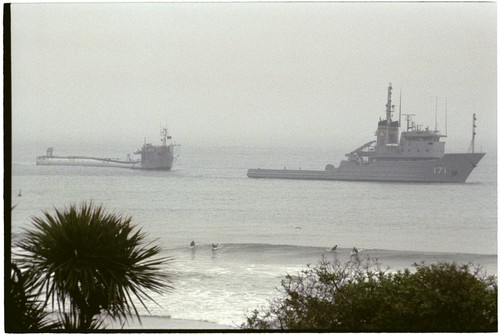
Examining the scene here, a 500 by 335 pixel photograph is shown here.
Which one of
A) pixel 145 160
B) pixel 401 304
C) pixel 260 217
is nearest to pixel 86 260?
pixel 145 160

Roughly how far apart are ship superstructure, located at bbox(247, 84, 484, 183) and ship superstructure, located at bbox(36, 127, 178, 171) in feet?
2.25

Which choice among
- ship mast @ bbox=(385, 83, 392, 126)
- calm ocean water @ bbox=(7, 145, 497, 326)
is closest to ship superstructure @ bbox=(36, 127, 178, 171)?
calm ocean water @ bbox=(7, 145, 497, 326)

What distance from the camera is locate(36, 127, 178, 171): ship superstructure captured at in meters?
7.14

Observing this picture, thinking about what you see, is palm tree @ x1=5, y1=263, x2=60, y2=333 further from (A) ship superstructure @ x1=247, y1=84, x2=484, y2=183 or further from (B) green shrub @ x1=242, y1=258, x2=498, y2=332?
(A) ship superstructure @ x1=247, y1=84, x2=484, y2=183

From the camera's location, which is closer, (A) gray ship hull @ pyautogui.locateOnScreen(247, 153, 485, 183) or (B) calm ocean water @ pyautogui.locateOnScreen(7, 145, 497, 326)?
(B) calm ocean water @ pyautogui.locateOnScreen(7, 145, 497, 326)

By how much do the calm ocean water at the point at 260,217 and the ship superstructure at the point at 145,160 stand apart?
52mm

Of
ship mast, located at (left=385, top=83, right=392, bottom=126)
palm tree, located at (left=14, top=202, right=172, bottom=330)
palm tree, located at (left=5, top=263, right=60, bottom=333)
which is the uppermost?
ship mast, located at (left=385, top=83, right=392, bottom=126)

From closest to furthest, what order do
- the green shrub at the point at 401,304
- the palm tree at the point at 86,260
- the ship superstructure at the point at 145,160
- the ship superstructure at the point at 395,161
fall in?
1. the palm tree at the point at 86,260
2. the green shrub at the point at 401,304
3. the ship superstructure at the point at 145,160
4. the ship superstructure at the point at 395,161

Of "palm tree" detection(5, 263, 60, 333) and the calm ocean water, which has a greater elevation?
the calm ocean water

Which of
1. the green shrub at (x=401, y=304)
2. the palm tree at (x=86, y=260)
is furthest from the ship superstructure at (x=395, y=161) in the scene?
the palm tree at (x=86, y=260)

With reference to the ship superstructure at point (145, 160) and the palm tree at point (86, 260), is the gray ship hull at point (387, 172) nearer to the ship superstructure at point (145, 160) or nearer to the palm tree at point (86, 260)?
the ship superstructure at point (145, 160)

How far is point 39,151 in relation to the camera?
6.98 m

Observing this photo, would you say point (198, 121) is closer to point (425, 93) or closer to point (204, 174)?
point (204, 174)

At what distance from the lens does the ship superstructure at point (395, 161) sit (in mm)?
7285
